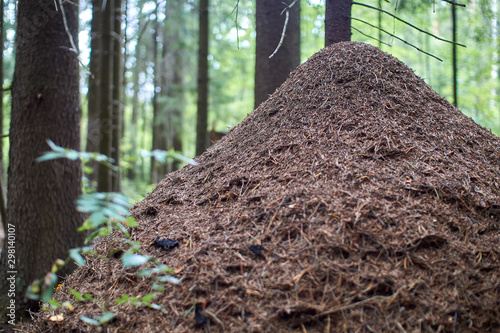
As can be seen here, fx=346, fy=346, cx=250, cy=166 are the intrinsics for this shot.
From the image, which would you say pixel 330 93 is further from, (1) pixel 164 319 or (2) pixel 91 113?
(2) pixel 91 113

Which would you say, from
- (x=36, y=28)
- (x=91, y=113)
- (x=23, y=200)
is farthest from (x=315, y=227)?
(x=91, y=113)

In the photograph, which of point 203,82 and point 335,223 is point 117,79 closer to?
point 203,82

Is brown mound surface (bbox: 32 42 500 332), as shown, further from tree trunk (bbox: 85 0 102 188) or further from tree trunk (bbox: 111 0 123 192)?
tree trunk (bbox: 85 0 102 188)

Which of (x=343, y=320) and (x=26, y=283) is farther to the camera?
(x=26, y=283)

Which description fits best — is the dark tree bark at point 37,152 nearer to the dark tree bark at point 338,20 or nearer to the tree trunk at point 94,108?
the dark tree bark at point 338,20

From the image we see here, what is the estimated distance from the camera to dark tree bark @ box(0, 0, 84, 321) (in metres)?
3.94

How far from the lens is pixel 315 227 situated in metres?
2.25

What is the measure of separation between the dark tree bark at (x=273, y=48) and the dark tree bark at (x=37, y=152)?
2.85 m

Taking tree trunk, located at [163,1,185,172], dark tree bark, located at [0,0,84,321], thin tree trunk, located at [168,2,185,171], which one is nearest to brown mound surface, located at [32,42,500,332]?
dark tree bark, located at [0,0,84,321]

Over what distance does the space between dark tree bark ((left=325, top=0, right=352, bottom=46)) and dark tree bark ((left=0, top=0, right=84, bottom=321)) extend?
3136 mm

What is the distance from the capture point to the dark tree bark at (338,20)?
415cm

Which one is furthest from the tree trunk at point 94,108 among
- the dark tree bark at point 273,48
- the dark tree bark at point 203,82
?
the dark tree bark at point 273,48

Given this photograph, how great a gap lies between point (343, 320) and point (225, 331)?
641 mm

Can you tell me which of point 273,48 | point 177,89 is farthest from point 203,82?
point 177,89
